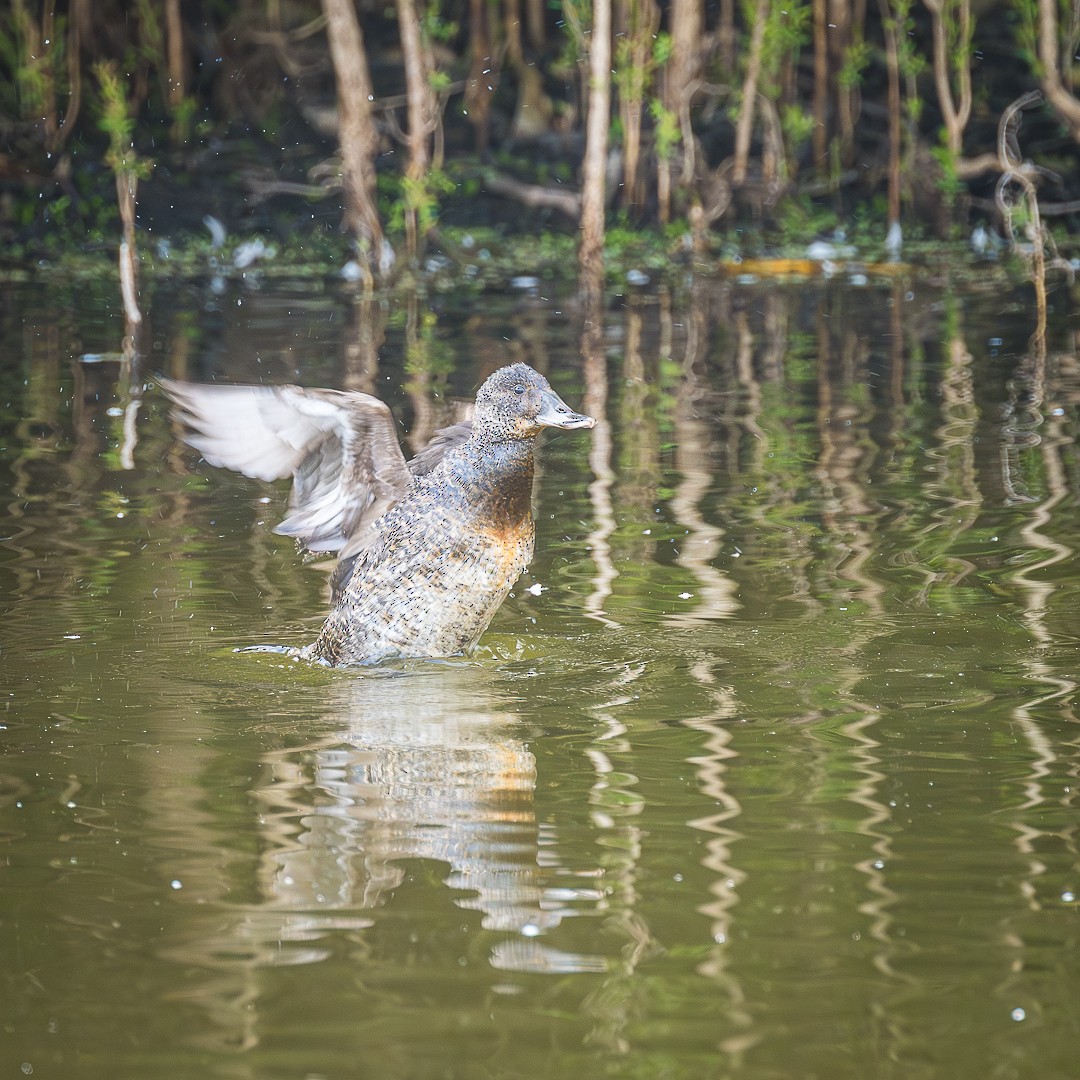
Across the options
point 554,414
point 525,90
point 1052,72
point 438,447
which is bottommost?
point 438,447

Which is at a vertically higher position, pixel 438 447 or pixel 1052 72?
pixel 1052 72

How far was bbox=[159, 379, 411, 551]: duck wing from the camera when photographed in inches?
224

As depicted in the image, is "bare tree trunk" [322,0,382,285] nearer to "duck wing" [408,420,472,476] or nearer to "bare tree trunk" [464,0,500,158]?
"bare tree trunk" [464,0,500,158]

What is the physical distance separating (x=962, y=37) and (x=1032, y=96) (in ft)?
12.2

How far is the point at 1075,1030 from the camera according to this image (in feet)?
11.1

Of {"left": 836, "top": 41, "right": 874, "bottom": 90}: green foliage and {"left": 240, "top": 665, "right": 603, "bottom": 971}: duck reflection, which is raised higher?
{"left": 836, "top": 41, "right": 874, "bottom": 90}: green foliage

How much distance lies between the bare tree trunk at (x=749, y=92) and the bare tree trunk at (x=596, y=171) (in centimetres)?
165

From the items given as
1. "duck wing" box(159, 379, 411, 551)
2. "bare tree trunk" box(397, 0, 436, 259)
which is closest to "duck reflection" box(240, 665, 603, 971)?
"duck wing" box(159, 379, 411, 551)

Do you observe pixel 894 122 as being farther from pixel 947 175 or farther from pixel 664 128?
pixel 664 128

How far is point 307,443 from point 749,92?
33.9 feet

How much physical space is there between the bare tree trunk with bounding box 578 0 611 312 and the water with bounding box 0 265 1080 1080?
466 centimetres

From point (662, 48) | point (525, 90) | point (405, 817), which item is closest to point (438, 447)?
point (405, 817)

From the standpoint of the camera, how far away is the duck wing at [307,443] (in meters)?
5.69

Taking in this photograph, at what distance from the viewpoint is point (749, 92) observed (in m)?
15.4
